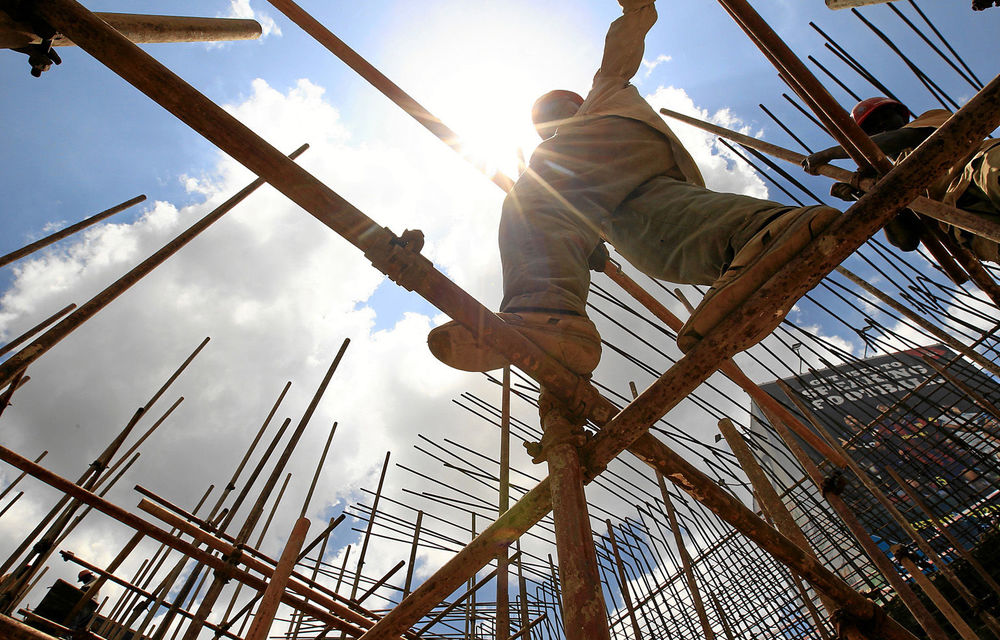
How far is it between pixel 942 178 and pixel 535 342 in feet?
8.18

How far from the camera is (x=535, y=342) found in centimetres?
143

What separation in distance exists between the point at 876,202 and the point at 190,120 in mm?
1618

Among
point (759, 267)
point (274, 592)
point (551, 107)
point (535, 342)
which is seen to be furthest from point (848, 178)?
point (274, 592)

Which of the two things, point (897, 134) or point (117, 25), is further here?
point (897, 134)

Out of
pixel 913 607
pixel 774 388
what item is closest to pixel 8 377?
pixel 913 607

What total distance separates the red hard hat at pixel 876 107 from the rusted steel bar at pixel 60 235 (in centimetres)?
542

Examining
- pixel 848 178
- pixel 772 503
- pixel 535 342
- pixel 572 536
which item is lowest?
pixel 572 536

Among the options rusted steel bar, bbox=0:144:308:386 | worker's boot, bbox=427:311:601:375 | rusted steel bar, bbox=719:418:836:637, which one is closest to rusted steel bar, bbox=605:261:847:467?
rusted steel bar, bbox=719:418:836:637

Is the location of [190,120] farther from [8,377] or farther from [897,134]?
[897,134]

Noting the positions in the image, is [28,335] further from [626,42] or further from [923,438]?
[923,438]

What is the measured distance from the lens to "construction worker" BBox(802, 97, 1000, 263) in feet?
7.16

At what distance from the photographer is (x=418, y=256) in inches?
52.7

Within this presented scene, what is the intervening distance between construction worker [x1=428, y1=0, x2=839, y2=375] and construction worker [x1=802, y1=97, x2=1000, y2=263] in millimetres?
859

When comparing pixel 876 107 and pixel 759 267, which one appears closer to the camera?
pixel 759 267
